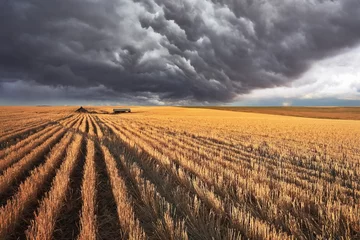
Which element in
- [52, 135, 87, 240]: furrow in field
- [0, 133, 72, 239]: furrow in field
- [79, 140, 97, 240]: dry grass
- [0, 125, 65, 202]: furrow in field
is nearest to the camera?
[79, 140, 97, 240]: dry grass

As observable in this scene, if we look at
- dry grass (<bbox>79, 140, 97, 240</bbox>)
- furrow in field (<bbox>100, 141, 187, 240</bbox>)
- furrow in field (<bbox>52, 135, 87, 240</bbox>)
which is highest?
dry grass (<bbox>79, 140, 97, 240</bbox>)

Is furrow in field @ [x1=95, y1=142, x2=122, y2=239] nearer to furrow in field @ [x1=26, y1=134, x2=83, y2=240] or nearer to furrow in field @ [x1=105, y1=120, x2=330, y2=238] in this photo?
furrow in field @ [x1=26, y1=134, x2=83, y2=240]

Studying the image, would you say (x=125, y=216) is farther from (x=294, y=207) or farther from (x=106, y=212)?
(x=294, y=207)

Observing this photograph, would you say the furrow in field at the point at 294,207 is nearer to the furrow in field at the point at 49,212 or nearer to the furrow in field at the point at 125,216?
the furrow in field at the point at 125,216

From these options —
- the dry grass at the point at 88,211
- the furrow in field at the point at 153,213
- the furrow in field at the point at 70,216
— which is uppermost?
the dry grass at the point at 88,211

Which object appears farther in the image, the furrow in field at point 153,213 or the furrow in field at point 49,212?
the furrow in field at point 153,213

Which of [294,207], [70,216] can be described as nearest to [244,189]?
[294,207]

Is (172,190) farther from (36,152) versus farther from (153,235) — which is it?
(36,152)

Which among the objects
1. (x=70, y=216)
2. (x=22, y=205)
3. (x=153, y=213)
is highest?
(x=22, y=205)

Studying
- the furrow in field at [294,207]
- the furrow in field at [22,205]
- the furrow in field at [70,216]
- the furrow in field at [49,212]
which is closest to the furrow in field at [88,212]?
the furrow in field at [70,216]

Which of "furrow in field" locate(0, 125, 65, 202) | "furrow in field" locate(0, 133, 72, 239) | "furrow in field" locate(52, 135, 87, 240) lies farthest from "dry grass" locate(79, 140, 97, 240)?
"furrow in field" locate(0, 125, 65, 202)

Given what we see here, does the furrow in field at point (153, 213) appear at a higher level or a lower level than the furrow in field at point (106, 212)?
higher

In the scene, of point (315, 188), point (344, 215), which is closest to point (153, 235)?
point (344, 215)

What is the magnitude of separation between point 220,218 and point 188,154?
19.0 feet
